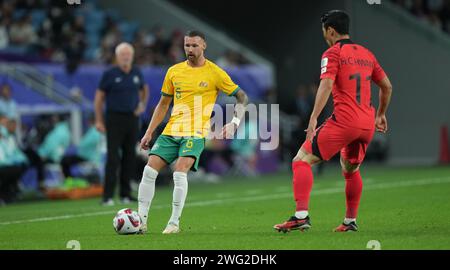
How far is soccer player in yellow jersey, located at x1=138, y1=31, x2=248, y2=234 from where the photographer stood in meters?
11.0

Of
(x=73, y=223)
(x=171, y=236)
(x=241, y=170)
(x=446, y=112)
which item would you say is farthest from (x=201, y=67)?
(x=446, y=112)

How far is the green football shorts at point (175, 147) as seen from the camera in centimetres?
1099

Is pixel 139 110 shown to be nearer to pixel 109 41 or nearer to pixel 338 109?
pixel 338 109

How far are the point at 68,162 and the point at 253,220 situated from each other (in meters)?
8.19

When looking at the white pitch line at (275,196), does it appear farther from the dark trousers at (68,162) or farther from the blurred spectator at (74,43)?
the blurred spectator at (74,43)

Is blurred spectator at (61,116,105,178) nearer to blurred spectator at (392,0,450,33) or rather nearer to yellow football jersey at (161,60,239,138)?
yellow football jersey at (161,60,239,138)

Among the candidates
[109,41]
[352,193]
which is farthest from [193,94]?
[109,41]

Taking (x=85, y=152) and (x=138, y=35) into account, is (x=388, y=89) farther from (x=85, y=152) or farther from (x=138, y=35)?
(x=138, y=35)

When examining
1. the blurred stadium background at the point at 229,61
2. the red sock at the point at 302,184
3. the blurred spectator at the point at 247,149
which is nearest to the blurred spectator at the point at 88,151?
the blurred stadium background at the point at 229,61

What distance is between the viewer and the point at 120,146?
16.7 meters

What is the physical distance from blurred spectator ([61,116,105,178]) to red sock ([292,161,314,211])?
10.2 meters

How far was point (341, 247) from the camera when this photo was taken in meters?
Result: 9.14

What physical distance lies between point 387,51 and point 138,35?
7.83 m

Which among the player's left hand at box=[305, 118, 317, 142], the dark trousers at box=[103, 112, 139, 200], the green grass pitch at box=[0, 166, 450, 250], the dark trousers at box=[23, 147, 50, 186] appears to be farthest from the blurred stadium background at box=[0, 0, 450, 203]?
the player's left hand at box=[305, 118, 317, 142]
